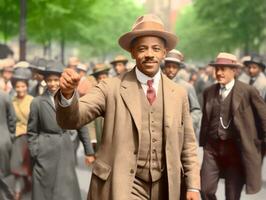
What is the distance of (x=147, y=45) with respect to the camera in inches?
194

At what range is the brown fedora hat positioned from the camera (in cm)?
494

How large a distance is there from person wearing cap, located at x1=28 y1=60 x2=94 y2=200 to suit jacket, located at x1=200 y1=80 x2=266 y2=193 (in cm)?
135

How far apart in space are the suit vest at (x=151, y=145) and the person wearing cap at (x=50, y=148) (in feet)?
10.3

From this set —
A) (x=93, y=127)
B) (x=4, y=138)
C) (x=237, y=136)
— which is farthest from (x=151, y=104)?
(x=93, y=127)

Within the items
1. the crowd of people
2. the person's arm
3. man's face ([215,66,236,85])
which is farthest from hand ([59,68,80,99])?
man's face ([215,66,236,85])

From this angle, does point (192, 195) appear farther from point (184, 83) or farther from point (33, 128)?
point (184, 83)

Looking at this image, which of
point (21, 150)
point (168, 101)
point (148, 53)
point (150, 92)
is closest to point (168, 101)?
point (168, 101)

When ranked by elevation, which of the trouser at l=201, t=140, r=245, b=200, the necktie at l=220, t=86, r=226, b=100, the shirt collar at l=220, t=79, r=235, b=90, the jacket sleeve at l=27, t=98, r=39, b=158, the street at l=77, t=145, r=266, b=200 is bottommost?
the street at l=77, t=145, r=266, b=200

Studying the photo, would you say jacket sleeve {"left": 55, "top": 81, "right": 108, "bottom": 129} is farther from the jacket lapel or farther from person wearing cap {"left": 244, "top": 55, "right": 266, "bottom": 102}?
person wearing cap {"left": 244, "top": 55, "right": 266, "bottom": 102}

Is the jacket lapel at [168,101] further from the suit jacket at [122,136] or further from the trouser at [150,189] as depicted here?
the trouser at [150,189]

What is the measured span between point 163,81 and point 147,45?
27cm

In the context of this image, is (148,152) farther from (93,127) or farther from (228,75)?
(93,127)

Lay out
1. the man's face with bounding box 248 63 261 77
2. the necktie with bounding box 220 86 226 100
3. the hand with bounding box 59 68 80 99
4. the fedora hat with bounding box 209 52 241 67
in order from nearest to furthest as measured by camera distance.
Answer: the hand with bounding box 59 68 80 99 → the necktie with bounding box 220 86 226 100 → the fedora hat with bounding box 209 52 241 67 → the man's face with bounding box 248 63 261 77

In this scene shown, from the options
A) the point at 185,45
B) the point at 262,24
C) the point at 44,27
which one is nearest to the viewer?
the point at 44,27
